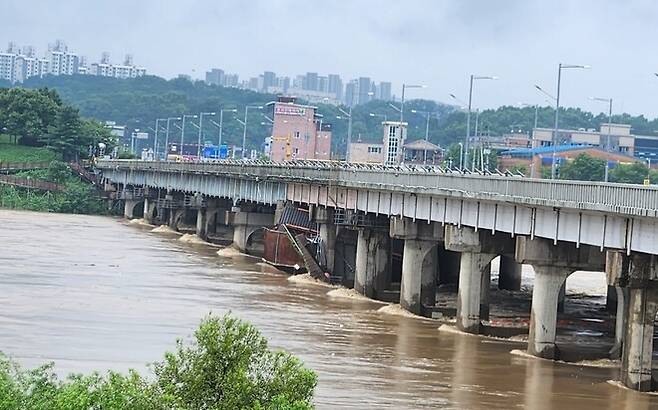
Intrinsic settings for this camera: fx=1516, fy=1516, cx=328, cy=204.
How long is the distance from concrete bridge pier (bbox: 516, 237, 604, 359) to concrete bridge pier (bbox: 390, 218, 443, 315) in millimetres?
11725

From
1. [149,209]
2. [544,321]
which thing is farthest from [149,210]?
[544,321]

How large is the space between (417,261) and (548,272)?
14568mm

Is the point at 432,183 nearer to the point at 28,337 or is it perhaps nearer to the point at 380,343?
the point at 380,343

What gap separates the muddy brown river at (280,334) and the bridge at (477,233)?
85.6 inches

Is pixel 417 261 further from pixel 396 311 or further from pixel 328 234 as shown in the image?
pixel 328 234

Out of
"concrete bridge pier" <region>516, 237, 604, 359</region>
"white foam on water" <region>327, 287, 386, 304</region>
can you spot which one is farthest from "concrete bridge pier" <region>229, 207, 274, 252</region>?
"concrete bridge pier" <region>516, 237, 604, 359</region>

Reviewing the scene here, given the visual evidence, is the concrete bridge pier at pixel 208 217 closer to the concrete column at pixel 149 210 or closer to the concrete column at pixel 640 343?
the concrete column at pixel 149 210

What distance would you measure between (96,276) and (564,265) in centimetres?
2981

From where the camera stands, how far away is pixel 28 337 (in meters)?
50.5

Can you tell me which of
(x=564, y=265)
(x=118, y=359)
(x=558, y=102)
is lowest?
(x=118, y=359)

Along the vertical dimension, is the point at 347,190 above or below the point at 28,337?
above

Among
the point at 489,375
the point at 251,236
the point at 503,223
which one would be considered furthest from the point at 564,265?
the point at 251,236

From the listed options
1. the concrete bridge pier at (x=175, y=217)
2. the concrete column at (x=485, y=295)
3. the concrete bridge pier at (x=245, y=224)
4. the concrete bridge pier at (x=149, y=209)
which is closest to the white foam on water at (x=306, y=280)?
the concrete column at (x=485, y=295)

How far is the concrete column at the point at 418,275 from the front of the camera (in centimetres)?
6894
